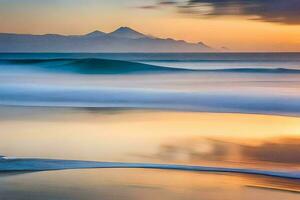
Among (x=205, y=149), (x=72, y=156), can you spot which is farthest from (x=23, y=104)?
(x=205, y=149)

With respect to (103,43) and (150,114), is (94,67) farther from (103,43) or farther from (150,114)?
(150,114)

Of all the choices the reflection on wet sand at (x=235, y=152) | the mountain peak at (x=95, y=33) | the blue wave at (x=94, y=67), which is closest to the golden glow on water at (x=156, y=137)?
the reflection on wet sand at (x=235, y=152)

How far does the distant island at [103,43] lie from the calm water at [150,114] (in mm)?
25

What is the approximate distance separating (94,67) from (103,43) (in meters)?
0.09

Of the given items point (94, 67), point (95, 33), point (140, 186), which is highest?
point (95, 33)

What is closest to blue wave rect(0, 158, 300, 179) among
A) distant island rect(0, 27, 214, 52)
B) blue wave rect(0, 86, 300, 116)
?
blue wave rect(0, 86, 300, 116)

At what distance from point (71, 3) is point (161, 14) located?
0.27 meters

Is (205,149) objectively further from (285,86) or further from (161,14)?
(161,14)

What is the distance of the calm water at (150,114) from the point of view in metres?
1.48

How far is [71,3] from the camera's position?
1.61m

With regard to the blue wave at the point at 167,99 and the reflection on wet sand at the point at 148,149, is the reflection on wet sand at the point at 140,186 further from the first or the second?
the blue wave at the point at 167,99

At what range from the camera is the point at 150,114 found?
1.64 meters

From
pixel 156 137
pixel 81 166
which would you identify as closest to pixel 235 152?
pixel 156 137

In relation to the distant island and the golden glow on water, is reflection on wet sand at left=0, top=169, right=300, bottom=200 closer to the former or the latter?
the golden glow on water
